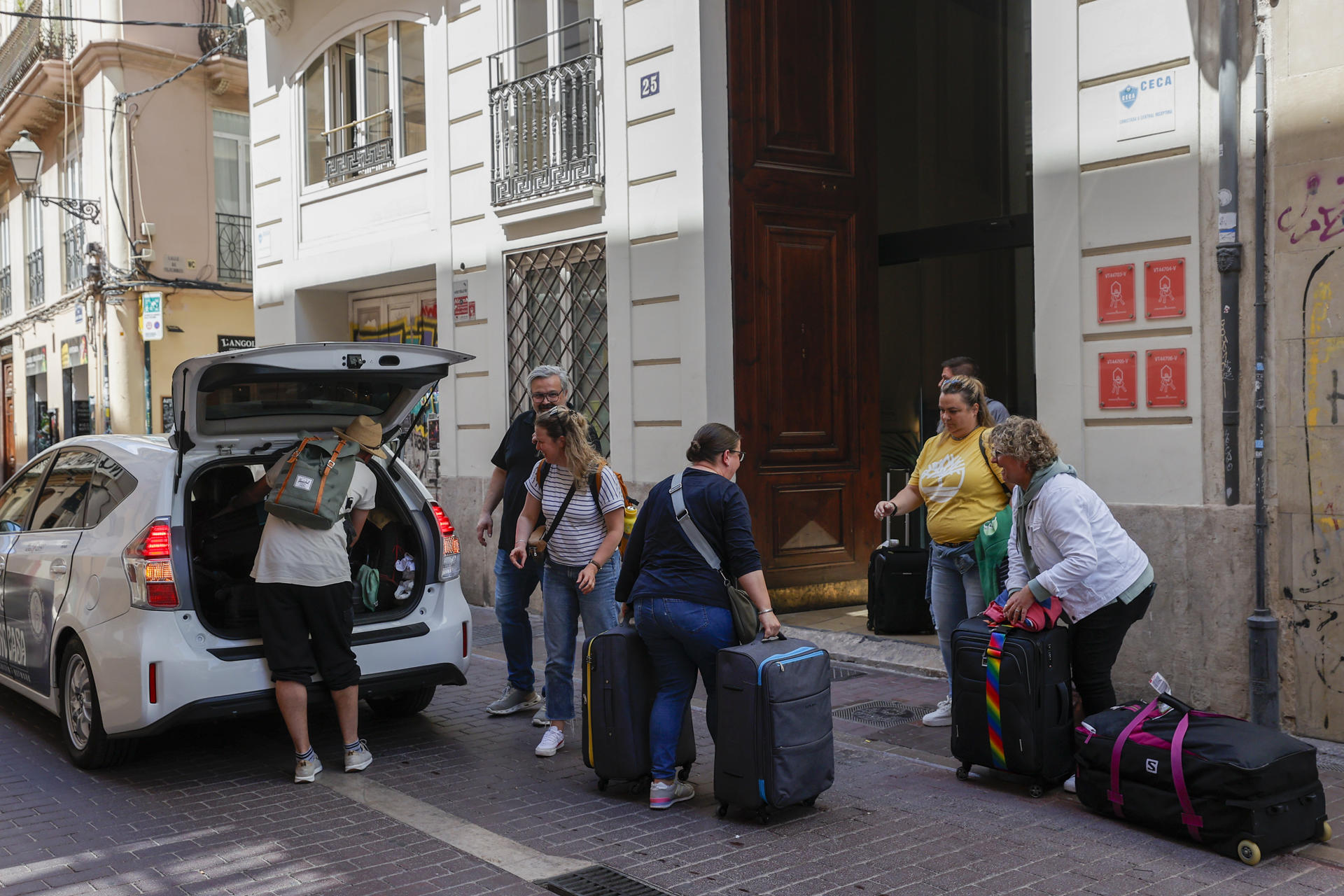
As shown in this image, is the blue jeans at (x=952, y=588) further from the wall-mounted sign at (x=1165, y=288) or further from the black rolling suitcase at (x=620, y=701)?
the wall-mounted sign at (x=1165, y=288)

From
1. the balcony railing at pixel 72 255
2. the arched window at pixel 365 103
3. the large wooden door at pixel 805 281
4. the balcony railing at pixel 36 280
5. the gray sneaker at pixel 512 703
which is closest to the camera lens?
the gray sneaker at pixel 512 703

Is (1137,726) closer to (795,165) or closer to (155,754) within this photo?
(155,754)

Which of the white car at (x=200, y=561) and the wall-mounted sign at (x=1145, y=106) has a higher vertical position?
the wall-mounted sign at (x=1145, y=106)

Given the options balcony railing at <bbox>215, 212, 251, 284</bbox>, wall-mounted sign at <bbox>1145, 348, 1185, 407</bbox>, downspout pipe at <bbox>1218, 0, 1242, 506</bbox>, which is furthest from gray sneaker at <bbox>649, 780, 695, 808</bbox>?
balcony railing at <bbox>215, 212, 251, 284</bbox>

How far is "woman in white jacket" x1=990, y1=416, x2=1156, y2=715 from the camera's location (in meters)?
4.83

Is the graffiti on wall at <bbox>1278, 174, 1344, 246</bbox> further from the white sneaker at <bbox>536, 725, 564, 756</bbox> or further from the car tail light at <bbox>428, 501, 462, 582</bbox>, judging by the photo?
the car tail light at <bbox>428, 501, 462, 582</bbox>

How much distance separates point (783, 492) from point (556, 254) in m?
2.98

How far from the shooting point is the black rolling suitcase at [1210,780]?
166 inches

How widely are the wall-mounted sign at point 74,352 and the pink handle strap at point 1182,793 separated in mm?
21621

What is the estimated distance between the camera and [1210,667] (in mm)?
6086

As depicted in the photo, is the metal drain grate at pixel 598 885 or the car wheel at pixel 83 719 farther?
the car wheel at pixel 83 719

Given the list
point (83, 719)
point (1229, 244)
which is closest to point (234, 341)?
point (83, 719)

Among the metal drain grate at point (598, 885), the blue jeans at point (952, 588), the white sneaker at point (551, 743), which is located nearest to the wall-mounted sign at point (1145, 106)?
the blue jeans at point (952, 588)

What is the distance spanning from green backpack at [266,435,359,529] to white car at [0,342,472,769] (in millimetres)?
Answer: 371
